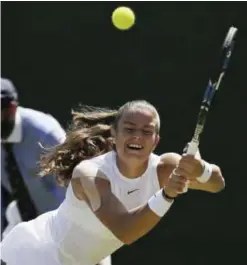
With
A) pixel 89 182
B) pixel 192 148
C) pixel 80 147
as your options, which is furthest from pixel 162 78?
pixel 192 148

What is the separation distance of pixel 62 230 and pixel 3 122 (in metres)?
1.33

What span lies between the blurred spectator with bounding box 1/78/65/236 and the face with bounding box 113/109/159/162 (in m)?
1.29

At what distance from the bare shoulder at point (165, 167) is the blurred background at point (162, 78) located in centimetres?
201

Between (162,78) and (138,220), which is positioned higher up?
(138,220)

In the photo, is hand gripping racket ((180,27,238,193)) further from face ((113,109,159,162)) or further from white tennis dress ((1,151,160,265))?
white tennis dress ((1,151,160,265))

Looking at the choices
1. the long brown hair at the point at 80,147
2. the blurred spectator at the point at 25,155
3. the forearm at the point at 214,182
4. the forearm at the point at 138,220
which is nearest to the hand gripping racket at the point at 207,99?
the forearm at the point at 138,220

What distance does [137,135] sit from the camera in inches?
148

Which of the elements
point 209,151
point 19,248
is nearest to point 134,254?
point 209,151

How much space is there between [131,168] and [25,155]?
1.47 m

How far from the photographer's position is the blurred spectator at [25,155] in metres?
5.17

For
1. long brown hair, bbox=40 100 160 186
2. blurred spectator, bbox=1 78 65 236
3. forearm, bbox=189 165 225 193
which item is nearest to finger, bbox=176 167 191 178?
forearm, bbox=189 165 225 193

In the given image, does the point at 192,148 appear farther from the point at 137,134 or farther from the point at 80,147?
the point at 80,147

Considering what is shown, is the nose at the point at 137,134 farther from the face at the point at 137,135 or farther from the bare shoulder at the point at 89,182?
the bare shoulder at the point at 89,182

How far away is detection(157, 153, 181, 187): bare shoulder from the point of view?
398 centimetres
